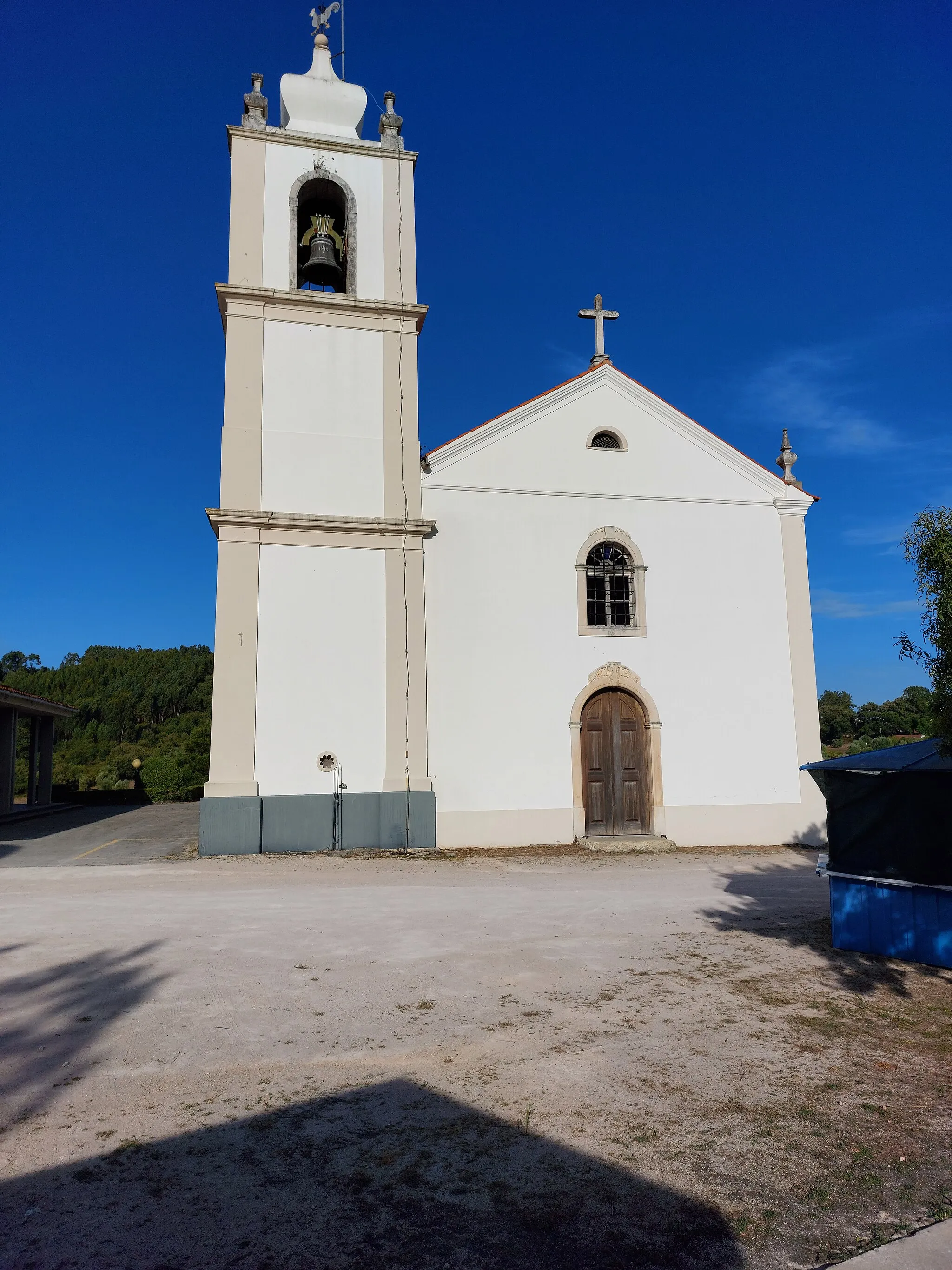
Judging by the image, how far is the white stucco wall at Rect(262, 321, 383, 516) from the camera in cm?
1389

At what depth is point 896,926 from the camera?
639 cm

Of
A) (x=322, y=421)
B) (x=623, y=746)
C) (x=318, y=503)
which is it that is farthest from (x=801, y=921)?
(x=322, y=421)

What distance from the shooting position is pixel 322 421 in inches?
559

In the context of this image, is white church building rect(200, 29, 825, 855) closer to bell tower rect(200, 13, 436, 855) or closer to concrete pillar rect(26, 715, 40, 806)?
bell tower rect(200, 13, 436, 855)

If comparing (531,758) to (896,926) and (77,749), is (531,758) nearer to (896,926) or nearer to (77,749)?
(896,926)

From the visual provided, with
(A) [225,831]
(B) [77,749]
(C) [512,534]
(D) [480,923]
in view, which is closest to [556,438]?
(C) [512,534]

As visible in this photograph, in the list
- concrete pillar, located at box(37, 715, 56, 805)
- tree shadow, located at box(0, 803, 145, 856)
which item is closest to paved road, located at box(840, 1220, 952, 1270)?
tree shadow, located at box(0, 803, 145, 856)

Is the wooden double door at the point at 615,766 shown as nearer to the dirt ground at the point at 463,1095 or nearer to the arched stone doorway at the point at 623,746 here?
the arched stone doorway at the point at 623,746

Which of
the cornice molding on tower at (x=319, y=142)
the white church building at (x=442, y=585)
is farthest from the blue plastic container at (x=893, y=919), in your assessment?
the cornice molding on tower at (x=319, y=142)

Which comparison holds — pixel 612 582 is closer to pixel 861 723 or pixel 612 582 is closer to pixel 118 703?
pixel 861 723

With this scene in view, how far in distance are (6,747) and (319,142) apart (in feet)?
49.0

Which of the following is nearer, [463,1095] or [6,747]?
[463,1095]

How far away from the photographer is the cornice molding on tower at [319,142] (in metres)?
14.7

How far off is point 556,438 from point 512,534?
2076 millimetres
